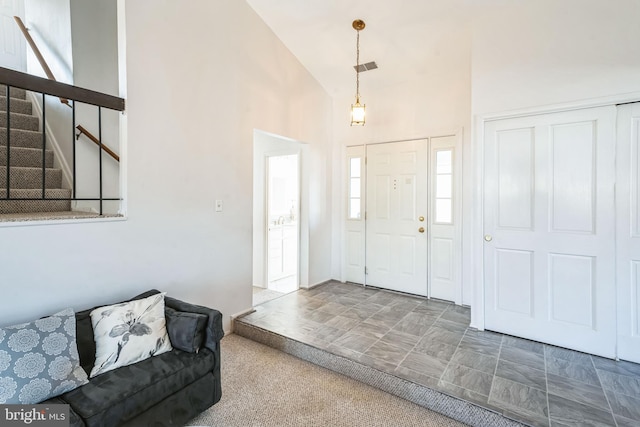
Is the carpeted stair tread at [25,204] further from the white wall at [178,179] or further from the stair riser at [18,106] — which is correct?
the stair riser at [18,106]

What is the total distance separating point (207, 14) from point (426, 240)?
3509mm

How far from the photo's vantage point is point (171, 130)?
9.00 feet

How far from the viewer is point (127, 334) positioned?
6.39 feet

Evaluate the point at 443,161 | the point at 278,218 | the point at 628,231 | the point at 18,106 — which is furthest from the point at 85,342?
the point at 628,231

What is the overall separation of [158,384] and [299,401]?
3.18 feet

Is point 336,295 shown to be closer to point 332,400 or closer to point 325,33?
point 332,400

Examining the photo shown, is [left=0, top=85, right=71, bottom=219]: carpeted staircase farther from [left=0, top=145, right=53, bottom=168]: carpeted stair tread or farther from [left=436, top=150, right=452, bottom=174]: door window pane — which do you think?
[left=436, top=150, right=452, bottom=174]: door window pane

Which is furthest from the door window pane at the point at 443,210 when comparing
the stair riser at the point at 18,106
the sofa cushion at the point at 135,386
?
the stair riser at the point at 18,106

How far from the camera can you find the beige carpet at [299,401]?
2072mm

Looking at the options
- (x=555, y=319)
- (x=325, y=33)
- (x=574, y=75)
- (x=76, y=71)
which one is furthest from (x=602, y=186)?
(x=76, y=71)

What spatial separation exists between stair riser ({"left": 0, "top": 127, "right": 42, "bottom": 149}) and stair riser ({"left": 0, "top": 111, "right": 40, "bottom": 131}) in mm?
82

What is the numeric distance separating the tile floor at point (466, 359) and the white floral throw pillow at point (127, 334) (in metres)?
1.25

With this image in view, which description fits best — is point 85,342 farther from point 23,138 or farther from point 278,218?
point 278,218

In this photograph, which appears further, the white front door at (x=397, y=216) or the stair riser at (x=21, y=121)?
the white front door at (x=397, y=216)
